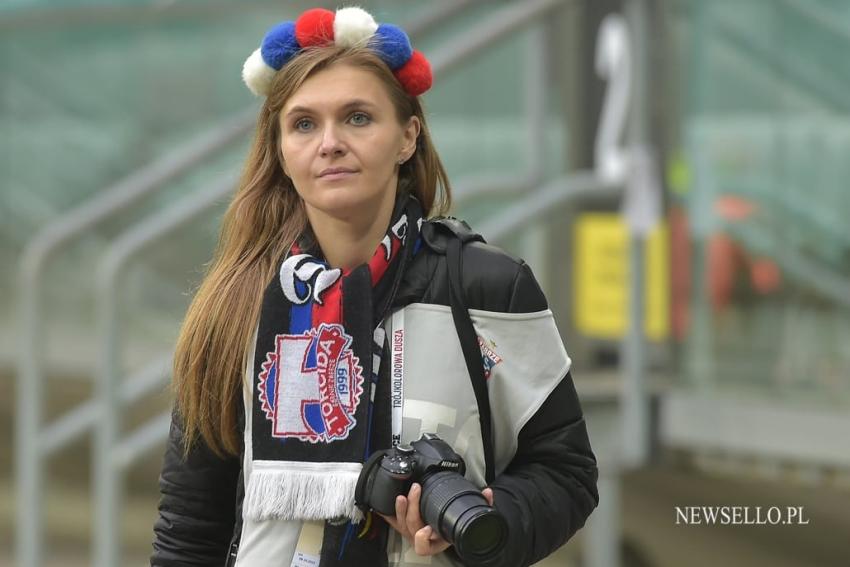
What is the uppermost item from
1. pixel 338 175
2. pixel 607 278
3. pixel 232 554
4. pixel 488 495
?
pixel 338 175

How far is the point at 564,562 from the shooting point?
591cm

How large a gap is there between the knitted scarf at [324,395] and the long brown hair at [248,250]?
50mm

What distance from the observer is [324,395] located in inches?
74.3

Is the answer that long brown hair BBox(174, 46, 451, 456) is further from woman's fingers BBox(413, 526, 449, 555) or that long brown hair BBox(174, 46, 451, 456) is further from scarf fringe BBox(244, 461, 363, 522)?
woman's fingers BBox(413, 526, 449, 555)

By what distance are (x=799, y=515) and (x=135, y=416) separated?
169 inches

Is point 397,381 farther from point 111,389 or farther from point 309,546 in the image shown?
point 111,389

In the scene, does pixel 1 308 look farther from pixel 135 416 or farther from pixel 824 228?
pixel 824 228

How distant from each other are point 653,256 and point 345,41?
3.56 metres

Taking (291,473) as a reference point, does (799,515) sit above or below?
below

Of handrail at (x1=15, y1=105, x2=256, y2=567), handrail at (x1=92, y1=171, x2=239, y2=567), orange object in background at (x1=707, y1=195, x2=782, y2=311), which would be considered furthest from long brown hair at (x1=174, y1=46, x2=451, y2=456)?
orange object in background at (x1=707, y1=195, x2=782, y2=311)

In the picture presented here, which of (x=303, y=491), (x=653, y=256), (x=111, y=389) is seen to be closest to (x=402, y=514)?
(x=303, y=491)

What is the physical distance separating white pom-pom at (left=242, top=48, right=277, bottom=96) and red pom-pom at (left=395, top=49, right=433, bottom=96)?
0.17 m

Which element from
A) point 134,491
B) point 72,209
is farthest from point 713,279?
point 72,209

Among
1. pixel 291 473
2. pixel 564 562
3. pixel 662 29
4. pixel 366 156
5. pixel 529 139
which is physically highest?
pixel 662 29
